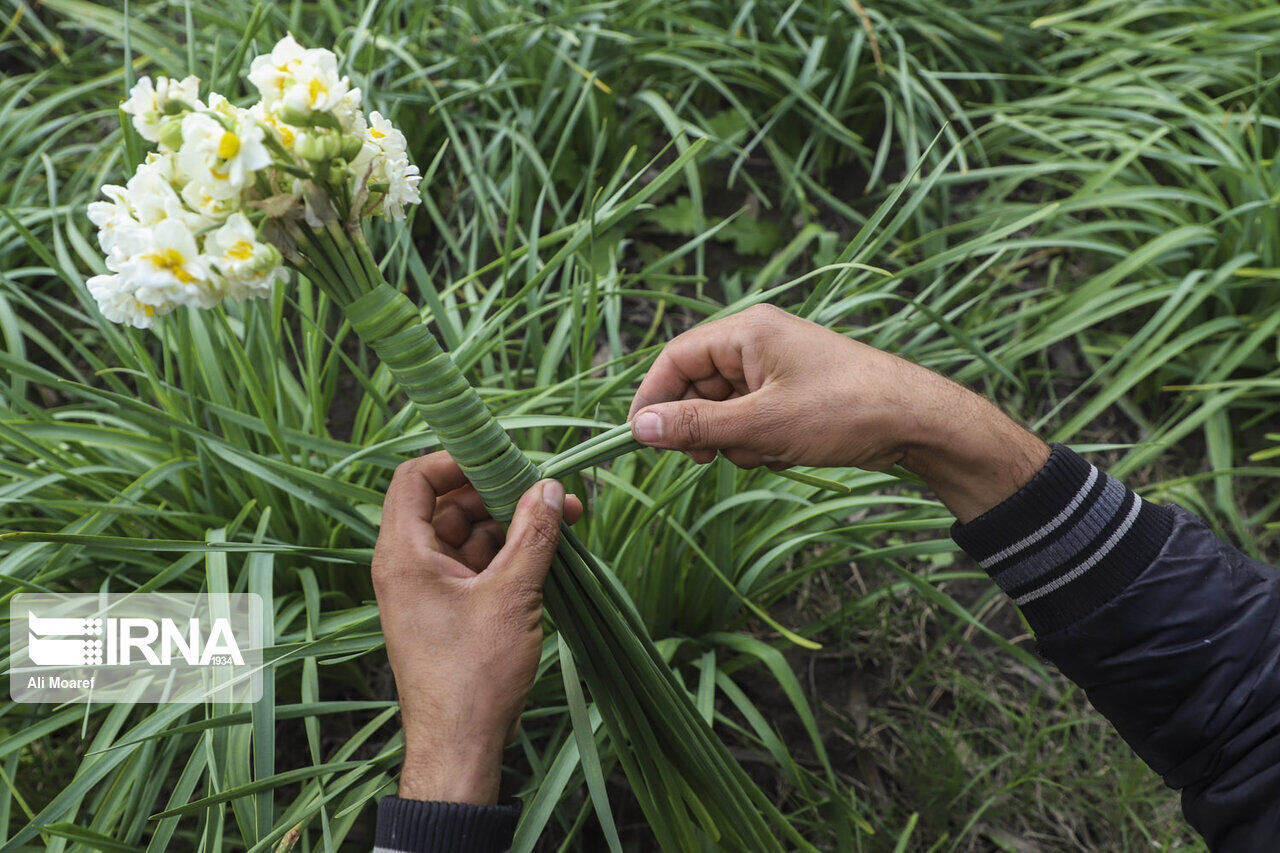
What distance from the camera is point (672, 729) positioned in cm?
101

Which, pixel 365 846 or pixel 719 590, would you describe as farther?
pixel 719 590

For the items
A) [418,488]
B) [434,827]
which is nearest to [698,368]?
[418,488]

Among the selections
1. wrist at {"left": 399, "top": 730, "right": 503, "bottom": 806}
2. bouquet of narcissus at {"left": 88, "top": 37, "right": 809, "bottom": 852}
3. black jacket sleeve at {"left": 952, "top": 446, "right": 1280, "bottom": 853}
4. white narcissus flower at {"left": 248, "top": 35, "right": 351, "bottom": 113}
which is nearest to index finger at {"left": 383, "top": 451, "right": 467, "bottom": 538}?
bouquet of narcissus at {"left": 88, "top": 37, "right": 809, "bottom": 852}

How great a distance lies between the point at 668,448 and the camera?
38.6 inches

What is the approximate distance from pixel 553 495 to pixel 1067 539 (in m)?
0.63

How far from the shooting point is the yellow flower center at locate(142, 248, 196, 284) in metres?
0.65

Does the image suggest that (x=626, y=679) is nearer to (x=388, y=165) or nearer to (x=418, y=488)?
(x=418, y=488)

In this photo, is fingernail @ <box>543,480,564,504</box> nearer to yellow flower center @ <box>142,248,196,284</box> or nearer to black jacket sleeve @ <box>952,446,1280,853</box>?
yellow flower center @ <box>142,248,196,284</box>

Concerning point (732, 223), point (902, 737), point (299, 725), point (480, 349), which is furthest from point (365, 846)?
point (732, 223)

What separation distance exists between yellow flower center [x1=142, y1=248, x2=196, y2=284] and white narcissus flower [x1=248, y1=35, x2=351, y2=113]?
0.14m

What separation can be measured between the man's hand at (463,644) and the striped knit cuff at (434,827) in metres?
0.02

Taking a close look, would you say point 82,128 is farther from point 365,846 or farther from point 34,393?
point 365,846

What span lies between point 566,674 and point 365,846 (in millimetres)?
497

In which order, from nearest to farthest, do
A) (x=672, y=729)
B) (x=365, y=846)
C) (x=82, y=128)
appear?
(x=672, y=729) → (x=365, y=846) → (x=82, y=128)
